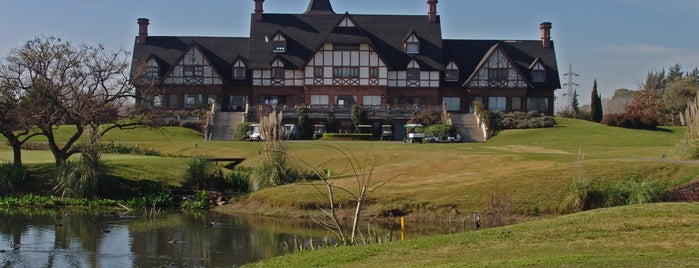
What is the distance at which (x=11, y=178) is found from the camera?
1394 inches

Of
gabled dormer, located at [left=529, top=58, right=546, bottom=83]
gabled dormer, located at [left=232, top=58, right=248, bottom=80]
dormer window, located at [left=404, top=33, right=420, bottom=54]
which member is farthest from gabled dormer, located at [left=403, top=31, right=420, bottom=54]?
Answer: gabled dormer, located at [left=232, top=58, right=248, bottom=80]

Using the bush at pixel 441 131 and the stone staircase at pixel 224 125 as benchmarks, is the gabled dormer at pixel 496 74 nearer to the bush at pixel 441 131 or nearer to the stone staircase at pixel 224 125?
the bush at pixel 441 131

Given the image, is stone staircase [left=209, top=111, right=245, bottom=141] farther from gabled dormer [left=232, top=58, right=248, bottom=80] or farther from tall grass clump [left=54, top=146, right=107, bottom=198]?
tall grass clump [left=54, top=146, right=107, bottom=198]

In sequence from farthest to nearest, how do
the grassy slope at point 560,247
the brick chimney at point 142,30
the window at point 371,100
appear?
the brick chimney at point 142,30 → the window at point 371,100 → the grassy slope at point 560,247

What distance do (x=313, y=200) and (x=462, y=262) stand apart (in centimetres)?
1588

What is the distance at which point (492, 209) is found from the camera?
2803 centimetres

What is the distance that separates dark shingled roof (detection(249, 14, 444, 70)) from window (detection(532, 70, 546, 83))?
369 inches

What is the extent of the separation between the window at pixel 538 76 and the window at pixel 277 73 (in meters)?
25.1

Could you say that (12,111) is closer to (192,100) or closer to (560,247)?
(560,247)

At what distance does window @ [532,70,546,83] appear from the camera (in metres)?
83.1

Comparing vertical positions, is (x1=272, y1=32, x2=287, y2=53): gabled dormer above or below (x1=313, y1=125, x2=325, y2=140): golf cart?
above

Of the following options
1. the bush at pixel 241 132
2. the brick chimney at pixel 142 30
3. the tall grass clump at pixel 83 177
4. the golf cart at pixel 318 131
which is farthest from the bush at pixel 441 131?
the brick chimney at pixel 142 30

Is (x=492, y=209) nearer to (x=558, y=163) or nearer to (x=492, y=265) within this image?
(x=558, y=163)

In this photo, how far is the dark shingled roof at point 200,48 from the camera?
83125 mm
